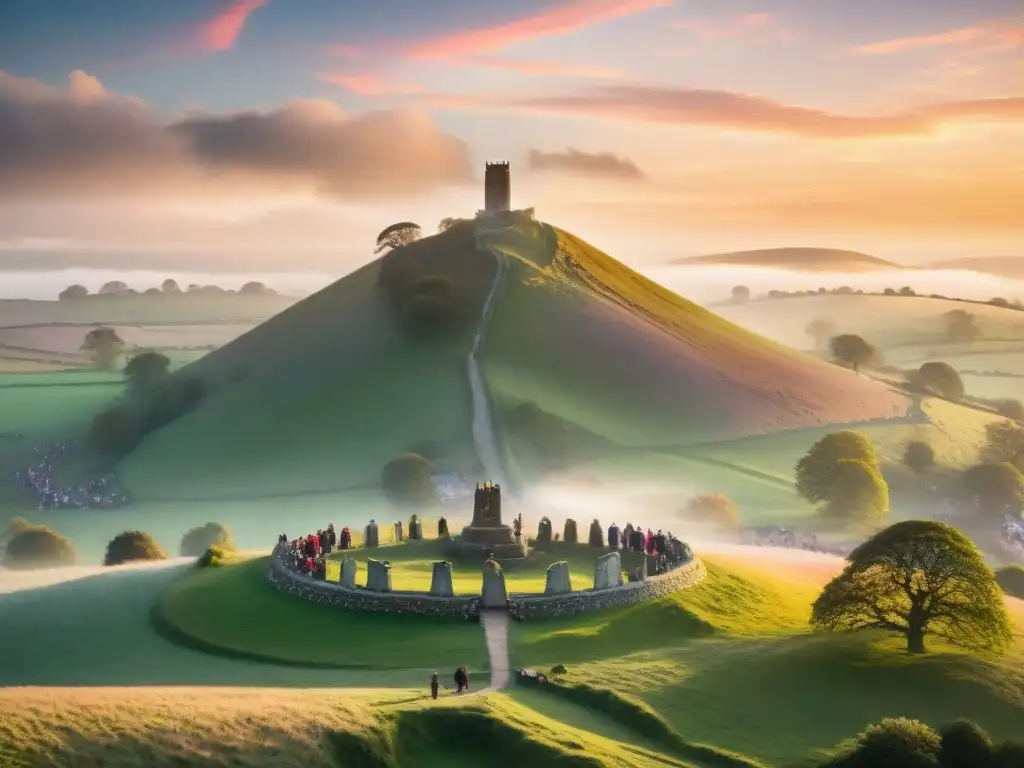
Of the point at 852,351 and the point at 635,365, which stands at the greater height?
the point at 852,351

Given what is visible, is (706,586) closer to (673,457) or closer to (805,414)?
(673,457)

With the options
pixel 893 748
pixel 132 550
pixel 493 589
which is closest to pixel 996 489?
pixel 132 550

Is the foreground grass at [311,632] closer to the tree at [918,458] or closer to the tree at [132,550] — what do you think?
the tree at [132,550]

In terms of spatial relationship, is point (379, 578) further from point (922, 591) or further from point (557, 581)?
point (922, 591)

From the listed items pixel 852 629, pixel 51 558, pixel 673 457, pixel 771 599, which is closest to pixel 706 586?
pixel 771 599

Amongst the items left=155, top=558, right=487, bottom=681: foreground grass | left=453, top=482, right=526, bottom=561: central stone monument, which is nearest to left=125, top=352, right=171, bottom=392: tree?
left=453, top=482, right=526, bottom=561: central stone monument

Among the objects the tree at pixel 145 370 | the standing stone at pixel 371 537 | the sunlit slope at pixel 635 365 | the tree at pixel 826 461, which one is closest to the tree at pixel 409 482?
the sunlit slope at pixel 635 365

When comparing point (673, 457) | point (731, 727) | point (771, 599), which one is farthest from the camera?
point (673, 457)
